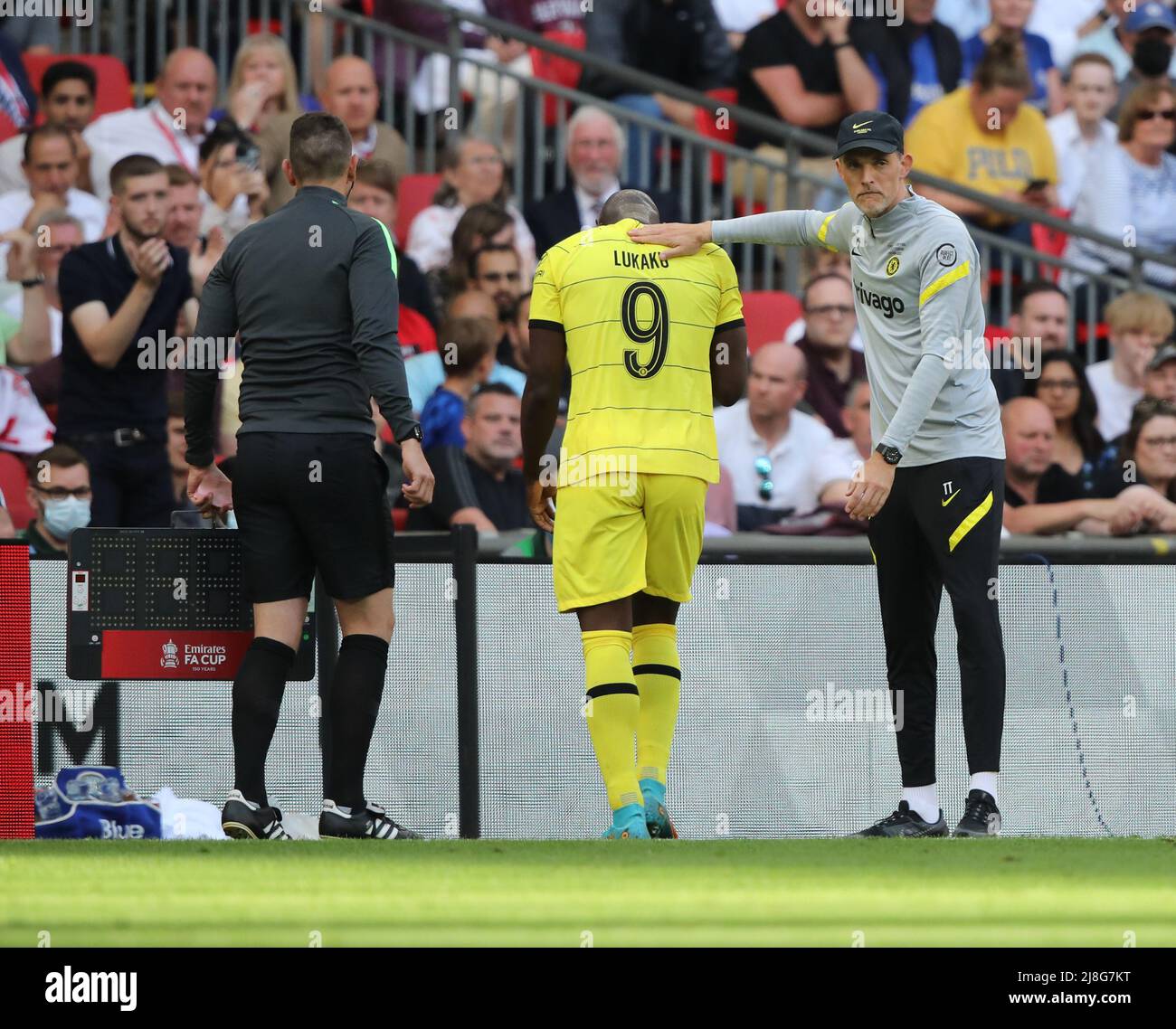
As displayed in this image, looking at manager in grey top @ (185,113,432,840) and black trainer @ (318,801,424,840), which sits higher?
manager in grey top @ (185,113,432,840)

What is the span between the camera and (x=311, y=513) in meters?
6.37

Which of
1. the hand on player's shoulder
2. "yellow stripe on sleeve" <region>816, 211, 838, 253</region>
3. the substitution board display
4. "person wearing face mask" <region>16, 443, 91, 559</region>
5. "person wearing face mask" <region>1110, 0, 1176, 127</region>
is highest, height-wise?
"person wearing face mask" <region>1110, 0, 1176, 127</region>

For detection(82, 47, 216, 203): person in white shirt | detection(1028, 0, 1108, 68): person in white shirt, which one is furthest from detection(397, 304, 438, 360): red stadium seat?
detection(1028, 0, 1108, 68): person in white shirt

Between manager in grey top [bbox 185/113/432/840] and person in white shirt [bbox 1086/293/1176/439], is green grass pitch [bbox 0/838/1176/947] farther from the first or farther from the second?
person in white shirt [bbox 1086/293/1176/439]

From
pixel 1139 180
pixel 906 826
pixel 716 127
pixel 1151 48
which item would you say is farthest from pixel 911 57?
pixel 906 826

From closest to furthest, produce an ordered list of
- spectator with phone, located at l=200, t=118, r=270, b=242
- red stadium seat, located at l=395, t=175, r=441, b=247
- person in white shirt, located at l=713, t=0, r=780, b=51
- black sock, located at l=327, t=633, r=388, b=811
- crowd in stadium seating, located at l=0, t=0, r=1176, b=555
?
black sock, located at l=327, t=633, r=388, b=811, crowd in stadium seating, located at l=0, t=0, r=1176, b=555, spectator with phone, located at l=200, t=118, r=270, b=242, red stadium seat, located at l=395, t=175, r=441, b=247, person in white shirt, located at l=713, t=0, r=780, b=51

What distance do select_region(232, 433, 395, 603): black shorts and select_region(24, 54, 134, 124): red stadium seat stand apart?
611cm

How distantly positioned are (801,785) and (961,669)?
67.0 inches

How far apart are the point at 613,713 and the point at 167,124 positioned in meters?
6.35

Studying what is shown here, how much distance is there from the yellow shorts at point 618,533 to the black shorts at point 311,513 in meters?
0.58

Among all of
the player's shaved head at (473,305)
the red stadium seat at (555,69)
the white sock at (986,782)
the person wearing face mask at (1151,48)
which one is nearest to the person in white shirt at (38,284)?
the player's shaved head at (473,305)

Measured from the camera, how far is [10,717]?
7.02 m

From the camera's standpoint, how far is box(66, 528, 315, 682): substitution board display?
679 cm

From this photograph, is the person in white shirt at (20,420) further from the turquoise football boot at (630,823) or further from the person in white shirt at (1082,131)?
the person in white shirt at (1082,131)
